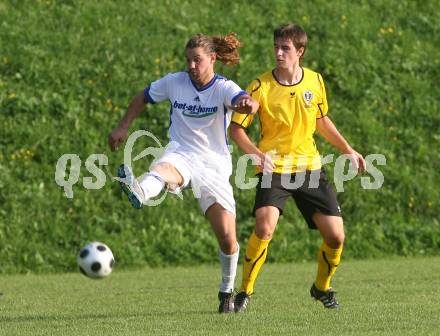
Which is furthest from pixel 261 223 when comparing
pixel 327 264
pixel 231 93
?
pixel 231 93

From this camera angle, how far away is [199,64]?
831cm

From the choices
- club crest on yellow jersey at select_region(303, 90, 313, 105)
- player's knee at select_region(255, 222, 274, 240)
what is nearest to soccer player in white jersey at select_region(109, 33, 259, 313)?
player's knee at select_region(255, 222, 274, 240)

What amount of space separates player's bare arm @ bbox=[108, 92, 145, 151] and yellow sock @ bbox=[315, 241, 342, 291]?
6.10ft

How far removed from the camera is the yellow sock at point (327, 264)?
29.4 ft

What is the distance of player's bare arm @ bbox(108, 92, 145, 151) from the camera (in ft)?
27.4

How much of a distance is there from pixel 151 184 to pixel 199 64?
105 cm

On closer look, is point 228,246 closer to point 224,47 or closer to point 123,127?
point 123,127

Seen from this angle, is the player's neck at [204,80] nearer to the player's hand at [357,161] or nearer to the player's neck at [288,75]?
the player's neck at [288,75]

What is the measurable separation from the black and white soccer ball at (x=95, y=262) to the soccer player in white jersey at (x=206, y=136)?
29.6 inches

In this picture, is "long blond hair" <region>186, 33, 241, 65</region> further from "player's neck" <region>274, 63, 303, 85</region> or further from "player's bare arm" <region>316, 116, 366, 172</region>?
"player's bare arm" <region>316, 116, 366, 172</region>

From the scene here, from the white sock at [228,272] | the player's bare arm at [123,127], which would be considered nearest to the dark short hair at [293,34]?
the player's bare arm at [123,127]

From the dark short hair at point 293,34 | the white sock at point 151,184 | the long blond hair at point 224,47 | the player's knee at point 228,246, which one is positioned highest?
the dark short hair at point 293,34

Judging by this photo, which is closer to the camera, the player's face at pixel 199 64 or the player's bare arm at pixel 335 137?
the player's face at pixel 199 64

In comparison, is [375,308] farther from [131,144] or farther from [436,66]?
[436,66]
